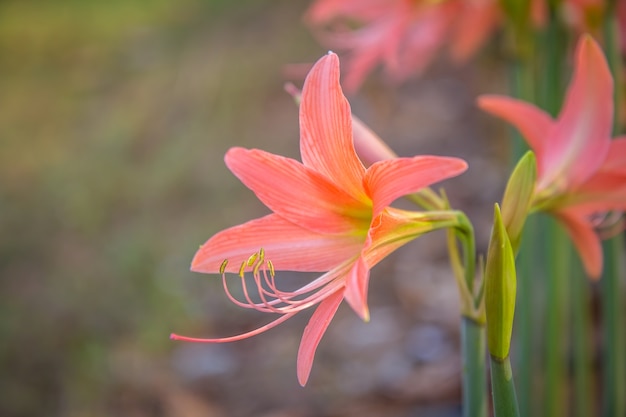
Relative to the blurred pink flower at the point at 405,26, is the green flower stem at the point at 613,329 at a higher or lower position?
lower

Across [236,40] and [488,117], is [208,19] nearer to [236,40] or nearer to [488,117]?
[236,40]

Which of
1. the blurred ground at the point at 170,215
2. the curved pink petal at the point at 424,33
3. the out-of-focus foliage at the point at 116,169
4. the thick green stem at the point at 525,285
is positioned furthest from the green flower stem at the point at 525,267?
the out-of-focus foliage at the point at 116,169

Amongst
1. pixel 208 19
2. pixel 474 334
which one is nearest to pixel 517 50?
pixel 474 334

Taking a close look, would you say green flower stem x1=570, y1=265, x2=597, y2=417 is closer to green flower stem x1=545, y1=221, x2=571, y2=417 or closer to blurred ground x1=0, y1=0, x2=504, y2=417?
green flower stem x1=545, y1=221, x2=571, y2=417

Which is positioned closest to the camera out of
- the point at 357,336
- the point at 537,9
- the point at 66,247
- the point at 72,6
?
the point at 537,9

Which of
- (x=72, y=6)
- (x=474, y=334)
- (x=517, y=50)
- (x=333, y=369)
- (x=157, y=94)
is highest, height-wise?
(x=72, y=6)

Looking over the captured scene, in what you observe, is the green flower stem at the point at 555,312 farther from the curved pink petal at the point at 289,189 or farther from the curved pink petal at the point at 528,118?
the curved pink petal at the point at 289,189
